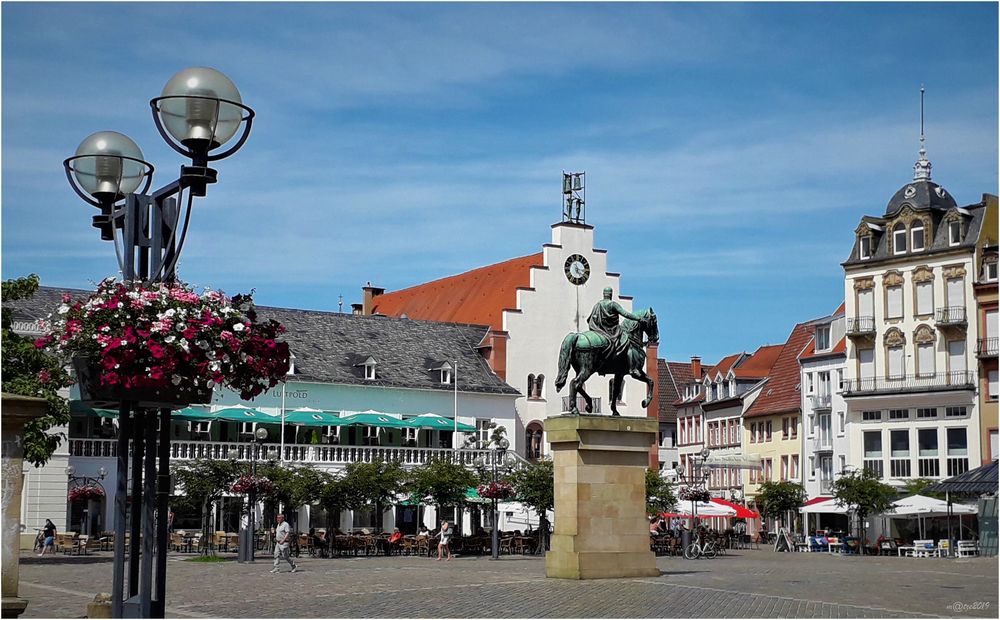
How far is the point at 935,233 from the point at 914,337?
5.29 metres

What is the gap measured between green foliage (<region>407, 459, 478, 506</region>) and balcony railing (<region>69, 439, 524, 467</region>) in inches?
199

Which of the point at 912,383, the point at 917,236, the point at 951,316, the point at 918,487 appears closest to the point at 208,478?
the point at 918,487

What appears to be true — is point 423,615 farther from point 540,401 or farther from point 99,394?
point 540,401

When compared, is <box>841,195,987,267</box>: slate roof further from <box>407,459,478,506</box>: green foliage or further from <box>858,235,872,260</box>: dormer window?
<box>407,459,478,506</box>: green foliage

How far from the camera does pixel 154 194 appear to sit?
44.0ft

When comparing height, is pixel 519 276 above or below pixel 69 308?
above

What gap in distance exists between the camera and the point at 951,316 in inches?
2699

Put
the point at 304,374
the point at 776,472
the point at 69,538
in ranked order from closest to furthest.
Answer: the point at 69,538
the point at 304,374
the point at 776,472

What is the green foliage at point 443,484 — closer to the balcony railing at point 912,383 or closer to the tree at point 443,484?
the tree at point 443,484

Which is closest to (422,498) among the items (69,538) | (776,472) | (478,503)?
(478,503)

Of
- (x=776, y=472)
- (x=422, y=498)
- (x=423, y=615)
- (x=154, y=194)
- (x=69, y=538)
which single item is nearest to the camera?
(x=154, y=194)

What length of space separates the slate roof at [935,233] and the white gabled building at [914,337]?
A: 0.05 m

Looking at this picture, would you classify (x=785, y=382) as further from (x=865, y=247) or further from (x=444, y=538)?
(x=444, y=538)

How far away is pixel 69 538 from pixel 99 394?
37.3 m
